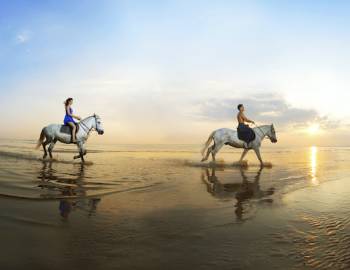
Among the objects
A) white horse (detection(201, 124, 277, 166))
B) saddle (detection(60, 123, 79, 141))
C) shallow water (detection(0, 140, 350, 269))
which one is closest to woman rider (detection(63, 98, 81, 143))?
saddle (detection(60, 123, 79, 141))

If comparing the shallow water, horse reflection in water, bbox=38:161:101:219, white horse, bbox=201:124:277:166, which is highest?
white horse, bbox=201:124:277:166

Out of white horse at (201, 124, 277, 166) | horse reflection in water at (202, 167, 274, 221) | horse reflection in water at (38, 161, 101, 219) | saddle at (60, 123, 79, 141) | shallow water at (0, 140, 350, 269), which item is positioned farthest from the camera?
white horse at (201, 124, 277, 166)

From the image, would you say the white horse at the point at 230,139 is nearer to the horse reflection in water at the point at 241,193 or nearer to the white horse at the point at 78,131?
the white horse at the point at 78,131

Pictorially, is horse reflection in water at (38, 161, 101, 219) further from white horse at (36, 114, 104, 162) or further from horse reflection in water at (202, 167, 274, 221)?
white horse at (36, 114, 104, 162)

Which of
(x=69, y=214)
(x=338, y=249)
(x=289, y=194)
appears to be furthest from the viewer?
(x=289, y=194)

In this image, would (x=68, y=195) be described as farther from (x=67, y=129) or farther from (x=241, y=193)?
(x=67, y=129)

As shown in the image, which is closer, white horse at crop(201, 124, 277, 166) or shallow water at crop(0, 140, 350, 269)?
shallow water at crop(0, 140, 350, 269)

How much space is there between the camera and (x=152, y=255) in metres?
3.07

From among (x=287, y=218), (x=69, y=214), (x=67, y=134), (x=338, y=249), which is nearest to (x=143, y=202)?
(x=69, y=214)

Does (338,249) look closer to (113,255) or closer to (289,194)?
(113,255)

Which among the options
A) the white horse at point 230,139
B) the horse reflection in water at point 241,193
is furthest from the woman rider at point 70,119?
the horse reflection in water at point 241,193

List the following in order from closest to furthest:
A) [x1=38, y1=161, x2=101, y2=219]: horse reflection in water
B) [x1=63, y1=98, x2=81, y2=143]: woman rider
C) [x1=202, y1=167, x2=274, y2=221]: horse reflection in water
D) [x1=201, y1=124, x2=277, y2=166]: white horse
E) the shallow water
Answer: the shallow water, [x1=38, y1=161, x2=101, y2=219]: horse reflection in water, [x1=202, y1=167, x2=274, y2=221]: horse reflection in water, [x1=63, y1=98, x2=81, y2=143]: woman rider, [x1=201, y1=124, x2=277, y2=166]: white horse

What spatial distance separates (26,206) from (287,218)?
418 centimetres

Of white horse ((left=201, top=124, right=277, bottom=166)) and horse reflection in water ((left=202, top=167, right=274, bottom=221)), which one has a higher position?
white horse ((left=201, top=124, right=277, bottom=166))
